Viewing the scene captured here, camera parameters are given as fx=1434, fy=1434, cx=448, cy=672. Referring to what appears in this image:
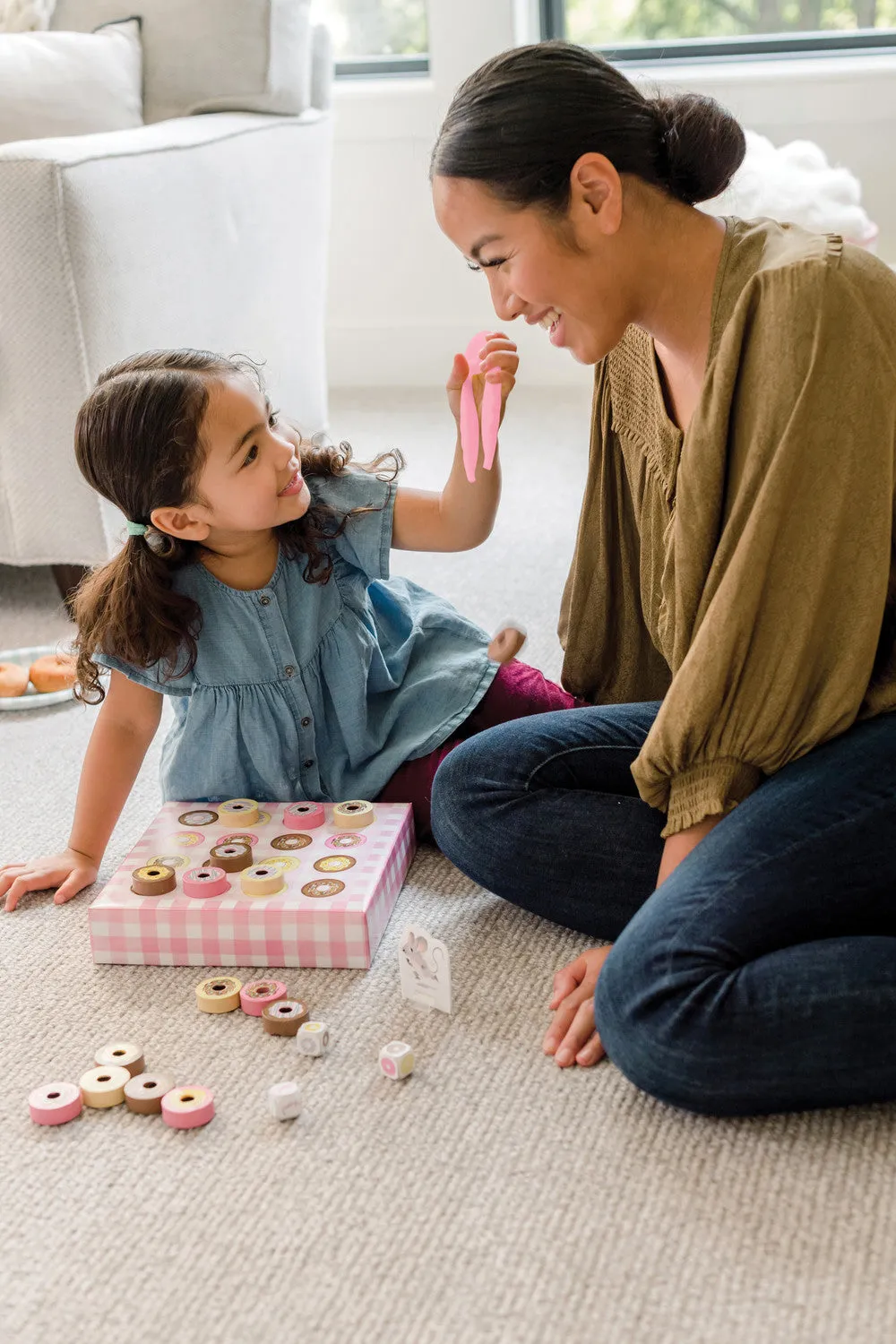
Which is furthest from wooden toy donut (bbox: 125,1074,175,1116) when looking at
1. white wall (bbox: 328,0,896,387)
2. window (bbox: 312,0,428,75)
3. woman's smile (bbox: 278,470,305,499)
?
window (bbox: 312,0,428,75)

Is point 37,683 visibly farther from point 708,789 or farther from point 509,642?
point 708,789

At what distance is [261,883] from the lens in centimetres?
121

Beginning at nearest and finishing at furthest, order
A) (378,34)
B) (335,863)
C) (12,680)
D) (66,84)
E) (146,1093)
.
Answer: (146,1093)
(335,863)
(12,680)
(66,84)
(378,34)

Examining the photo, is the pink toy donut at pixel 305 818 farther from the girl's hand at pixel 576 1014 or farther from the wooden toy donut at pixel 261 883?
the girl's hand at pixel 576 1014

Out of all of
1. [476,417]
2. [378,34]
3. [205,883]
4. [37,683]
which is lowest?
[37,683]

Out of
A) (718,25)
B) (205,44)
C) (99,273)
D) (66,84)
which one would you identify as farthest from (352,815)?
(718,25)

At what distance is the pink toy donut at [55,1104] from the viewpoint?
3.35ft

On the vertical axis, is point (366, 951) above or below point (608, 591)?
below

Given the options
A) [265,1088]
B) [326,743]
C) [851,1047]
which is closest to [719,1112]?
[851,1047]

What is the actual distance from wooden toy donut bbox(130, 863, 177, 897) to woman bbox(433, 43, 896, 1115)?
362 millimetres

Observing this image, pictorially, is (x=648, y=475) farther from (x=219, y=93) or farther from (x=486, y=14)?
(x=486, y=14)

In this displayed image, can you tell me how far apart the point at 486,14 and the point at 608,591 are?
2064mm

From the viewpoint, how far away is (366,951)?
3.90 feet

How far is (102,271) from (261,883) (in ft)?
3.20
